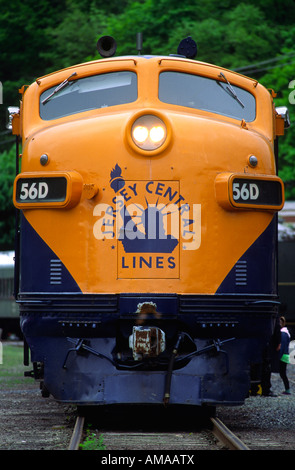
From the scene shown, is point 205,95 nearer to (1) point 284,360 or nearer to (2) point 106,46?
(2) point 106,46

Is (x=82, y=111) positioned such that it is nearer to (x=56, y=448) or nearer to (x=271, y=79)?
(x=56, y=448)

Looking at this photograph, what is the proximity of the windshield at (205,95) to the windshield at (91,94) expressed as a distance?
1.11ft

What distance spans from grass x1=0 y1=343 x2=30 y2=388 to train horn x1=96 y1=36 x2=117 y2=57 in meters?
7.24

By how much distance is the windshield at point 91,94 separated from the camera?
8.79 meters

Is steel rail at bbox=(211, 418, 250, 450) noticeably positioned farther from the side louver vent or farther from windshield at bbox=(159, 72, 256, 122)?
windshield at bbox=(159, 72, 256, 122)

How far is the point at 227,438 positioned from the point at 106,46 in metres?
4.29

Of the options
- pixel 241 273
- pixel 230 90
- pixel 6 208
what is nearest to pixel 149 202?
pixel 241 273

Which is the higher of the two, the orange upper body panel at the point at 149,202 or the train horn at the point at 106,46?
the train horn at the point at 106,46

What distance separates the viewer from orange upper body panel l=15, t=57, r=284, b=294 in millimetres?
8109

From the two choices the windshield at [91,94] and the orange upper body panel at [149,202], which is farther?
the windshield at [91,94]

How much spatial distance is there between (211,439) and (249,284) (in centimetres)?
148

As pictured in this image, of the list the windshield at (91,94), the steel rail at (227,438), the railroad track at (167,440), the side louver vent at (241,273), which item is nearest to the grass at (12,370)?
the railroad track at (167,440)

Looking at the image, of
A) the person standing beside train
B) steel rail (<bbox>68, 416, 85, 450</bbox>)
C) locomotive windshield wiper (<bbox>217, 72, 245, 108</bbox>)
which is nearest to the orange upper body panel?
locomotive windshield wiper (<bbox>217, 72, 245, 108</bbox>)

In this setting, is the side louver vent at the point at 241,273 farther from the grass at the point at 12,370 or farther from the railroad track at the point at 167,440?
the grass at the point at 12,370
